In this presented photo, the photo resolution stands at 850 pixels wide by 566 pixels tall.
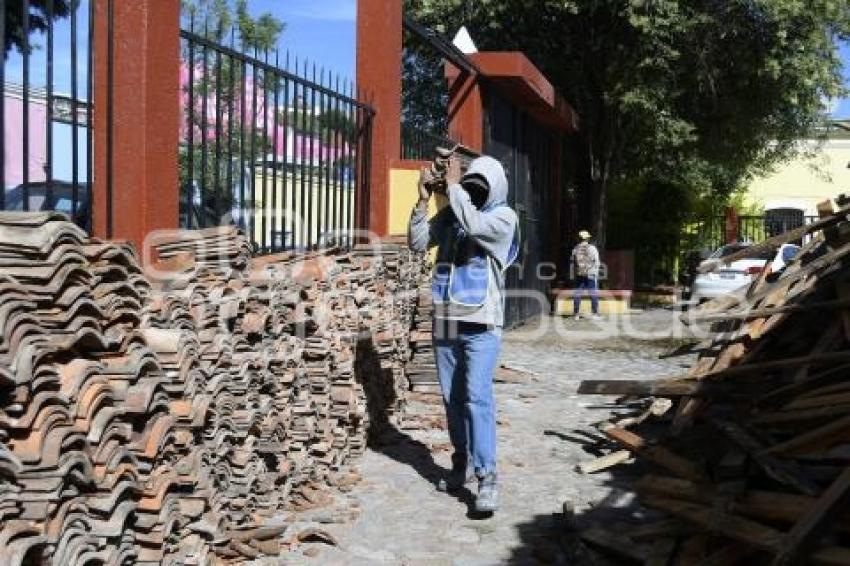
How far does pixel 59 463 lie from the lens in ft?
9.68

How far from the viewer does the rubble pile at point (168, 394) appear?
2949 millimetres

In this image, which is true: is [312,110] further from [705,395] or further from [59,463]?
[59,463]

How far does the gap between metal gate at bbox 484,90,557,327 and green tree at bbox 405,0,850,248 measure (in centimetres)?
180

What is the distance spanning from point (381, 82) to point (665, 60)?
1004cm

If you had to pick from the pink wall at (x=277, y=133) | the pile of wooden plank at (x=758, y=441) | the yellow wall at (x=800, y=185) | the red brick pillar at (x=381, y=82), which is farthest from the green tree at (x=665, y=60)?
the yellow wall at (x=800, y=185)

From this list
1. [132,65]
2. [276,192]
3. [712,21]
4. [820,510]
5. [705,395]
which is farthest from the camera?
[712,21]

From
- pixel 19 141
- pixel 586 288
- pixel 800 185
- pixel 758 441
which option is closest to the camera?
pixel 758 441

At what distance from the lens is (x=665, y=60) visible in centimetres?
1795

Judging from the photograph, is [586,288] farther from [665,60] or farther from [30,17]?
[30,17]

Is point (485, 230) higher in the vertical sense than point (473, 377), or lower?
higher

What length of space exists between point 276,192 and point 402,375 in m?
2.52

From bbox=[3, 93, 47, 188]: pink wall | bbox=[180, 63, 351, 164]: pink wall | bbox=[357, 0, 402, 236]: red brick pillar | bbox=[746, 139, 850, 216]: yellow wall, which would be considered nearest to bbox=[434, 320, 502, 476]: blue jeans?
bbox=[180, 63, 351, 164]: pink wall

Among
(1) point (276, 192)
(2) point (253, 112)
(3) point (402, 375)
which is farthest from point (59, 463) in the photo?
(3) point (402, 375)

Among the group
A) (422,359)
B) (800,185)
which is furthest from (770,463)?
(800,185)
